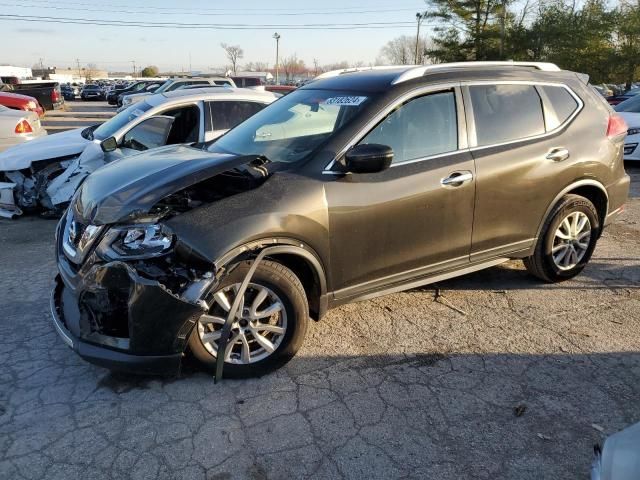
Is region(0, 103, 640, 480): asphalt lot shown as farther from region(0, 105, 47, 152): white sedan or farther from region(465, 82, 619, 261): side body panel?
region(0, 105, 47, 152): white sedan

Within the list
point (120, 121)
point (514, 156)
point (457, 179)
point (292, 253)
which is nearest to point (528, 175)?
point (514, 156)

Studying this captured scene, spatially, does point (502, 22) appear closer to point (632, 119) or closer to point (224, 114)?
point (632, 119)

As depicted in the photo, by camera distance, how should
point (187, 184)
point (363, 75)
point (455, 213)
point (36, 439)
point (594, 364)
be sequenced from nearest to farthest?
1. point (36, 439)
2. point (187, 184)
3. point (594, 364)
4. point (455, 213)
5. point (363, 75)

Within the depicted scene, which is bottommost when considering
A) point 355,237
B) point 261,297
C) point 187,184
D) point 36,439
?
point 36,439

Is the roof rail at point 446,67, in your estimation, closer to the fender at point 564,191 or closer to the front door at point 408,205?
the front door at point 408,205

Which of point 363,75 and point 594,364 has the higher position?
point 363,75

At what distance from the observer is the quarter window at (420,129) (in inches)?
142

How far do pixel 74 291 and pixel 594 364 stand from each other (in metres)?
3.31

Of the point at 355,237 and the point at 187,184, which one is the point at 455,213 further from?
the point at 187,184

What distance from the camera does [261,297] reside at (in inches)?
A: 125

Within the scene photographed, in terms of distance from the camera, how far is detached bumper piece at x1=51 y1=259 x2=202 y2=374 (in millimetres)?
2834

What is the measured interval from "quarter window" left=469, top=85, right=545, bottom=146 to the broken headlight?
2.40m

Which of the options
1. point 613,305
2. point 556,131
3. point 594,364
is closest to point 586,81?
point 556,131

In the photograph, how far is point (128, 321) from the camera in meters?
2.88
